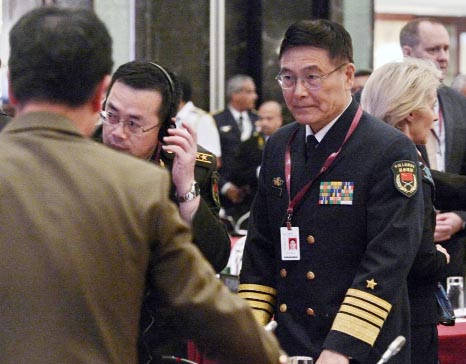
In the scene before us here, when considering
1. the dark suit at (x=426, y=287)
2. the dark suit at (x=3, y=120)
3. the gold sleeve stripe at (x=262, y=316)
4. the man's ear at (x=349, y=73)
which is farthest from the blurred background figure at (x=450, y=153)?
the dark suit at (x=3, y=120)

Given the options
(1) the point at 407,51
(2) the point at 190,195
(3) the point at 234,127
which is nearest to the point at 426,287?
(2) the point at 190,195

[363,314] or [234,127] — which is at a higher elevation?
[363,314]

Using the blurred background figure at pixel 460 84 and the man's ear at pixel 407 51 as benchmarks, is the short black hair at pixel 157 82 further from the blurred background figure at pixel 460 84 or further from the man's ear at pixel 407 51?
the blurred background figure at pixel 460 84

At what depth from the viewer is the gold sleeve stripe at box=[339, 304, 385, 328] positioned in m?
2.98

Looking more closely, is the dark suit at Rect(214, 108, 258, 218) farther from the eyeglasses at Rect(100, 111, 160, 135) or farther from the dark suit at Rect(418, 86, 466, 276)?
the eyeglasses at Rect(100, 111, 160, 135)

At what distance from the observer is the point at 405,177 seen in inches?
120

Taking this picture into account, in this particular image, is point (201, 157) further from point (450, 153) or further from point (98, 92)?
point (450, 153)

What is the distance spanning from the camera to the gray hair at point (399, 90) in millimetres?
3578

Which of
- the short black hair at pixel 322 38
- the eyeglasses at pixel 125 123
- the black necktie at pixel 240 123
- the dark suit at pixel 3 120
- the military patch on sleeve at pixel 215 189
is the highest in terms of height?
the short black hair at pixel 322 38

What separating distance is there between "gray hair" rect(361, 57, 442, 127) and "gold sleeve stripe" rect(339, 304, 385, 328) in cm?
83

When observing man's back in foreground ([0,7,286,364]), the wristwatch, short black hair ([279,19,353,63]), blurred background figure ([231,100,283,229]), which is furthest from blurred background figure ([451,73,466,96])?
man's back in foreground ([0,7,286,364])

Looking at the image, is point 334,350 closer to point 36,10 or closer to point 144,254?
point 144,254

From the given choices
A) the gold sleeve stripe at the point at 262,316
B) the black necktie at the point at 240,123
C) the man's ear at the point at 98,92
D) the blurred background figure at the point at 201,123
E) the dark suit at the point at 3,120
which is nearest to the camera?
the man's ear at the point at 98,92

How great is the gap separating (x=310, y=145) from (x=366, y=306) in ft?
1.78
